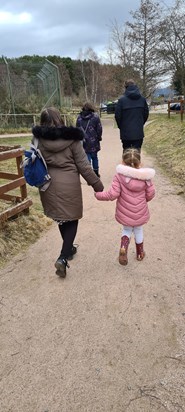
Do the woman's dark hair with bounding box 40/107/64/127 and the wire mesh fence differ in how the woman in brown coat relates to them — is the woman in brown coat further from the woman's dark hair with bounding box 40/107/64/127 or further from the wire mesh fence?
the wire mesh fence

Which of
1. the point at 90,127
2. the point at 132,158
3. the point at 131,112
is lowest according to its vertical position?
the point at 132,158

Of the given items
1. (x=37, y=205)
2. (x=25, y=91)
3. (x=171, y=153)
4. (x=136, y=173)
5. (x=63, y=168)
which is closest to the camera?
(x=63, y=168)

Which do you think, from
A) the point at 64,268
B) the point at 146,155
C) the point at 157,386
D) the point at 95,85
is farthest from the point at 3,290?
the point at 95,85

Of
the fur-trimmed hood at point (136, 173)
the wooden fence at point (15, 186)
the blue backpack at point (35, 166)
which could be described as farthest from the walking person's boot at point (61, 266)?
the wooden fence at point (15, 186)

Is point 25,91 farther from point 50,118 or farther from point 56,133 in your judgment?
point 56,133

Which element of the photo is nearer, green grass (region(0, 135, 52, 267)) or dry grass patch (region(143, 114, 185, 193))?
green grass (region(0, 135, 52, 267))

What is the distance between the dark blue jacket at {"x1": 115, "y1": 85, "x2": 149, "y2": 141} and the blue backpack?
329 centimetres

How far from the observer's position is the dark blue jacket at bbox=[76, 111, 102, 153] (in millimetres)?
6617

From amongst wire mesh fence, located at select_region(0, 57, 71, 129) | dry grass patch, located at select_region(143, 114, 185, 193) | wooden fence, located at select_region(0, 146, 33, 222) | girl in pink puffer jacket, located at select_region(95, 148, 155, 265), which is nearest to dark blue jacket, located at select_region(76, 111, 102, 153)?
dry grass patch, located at select_region(143, 114, 185, 193)

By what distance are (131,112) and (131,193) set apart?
3035 millimetres

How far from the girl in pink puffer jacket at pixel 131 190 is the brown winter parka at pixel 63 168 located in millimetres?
197

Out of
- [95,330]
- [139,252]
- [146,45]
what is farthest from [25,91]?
[95,330]

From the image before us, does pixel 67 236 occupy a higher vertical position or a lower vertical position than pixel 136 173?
lower

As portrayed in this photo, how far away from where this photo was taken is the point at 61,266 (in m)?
3.55
